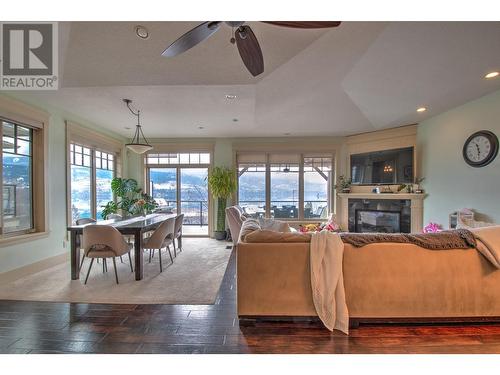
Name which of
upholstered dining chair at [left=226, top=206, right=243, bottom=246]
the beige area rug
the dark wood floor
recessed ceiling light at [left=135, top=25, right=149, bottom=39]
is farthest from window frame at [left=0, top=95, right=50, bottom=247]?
upholstered dining chair at [left=226, top=206, right=243, bottom=246]

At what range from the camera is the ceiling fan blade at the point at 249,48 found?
1688mm

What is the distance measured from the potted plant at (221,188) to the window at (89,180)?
2380mm

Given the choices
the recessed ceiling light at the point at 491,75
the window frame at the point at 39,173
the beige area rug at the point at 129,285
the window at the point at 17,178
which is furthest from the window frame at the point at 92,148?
the recessed ceiling light at the point at 491,75

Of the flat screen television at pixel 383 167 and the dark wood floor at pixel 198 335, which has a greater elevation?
the flat screen television at pixel 383 167

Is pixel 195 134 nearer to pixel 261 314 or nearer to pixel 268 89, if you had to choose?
pixel 268 89

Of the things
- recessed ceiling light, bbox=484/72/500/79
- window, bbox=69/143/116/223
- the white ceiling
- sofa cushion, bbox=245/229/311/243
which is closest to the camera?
sofa cushion, bbox=245/229/311/243

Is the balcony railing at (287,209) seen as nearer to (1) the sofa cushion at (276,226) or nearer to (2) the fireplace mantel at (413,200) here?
(2) the fireplace mantel at (413,200)

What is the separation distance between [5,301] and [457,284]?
4.50m

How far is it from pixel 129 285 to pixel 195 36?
9.48 feet

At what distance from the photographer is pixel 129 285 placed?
2.94m

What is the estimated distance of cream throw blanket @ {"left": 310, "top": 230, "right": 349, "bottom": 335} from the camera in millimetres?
1959

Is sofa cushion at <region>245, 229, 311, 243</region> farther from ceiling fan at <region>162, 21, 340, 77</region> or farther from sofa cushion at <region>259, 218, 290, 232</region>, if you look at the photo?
sofa cushion at <region>259, 218, 290, 232</region>

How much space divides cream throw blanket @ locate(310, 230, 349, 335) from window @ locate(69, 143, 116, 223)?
448 centimetres
